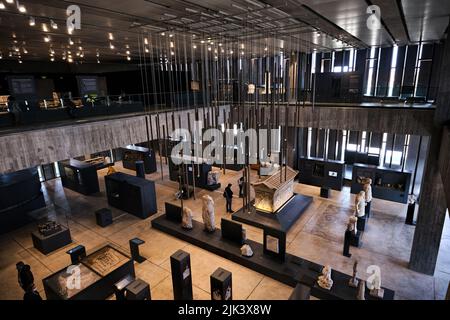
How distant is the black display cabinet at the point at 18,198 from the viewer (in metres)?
11.2

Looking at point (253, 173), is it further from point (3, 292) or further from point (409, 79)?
Result: point (3, 292)

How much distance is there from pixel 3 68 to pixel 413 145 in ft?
80.5

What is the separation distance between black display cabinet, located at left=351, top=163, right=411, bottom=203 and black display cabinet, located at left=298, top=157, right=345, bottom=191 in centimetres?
75

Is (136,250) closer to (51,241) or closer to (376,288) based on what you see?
(51,241)

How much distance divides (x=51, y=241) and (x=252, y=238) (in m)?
7.61

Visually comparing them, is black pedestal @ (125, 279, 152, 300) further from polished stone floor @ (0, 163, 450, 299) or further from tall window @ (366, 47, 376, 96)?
tall window @ (366, 47, 376, 96)

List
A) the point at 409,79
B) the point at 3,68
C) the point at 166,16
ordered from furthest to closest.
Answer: the point at 3,68
the point at 409,79
the point at 166,16

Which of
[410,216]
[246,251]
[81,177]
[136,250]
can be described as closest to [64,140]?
[136,250]

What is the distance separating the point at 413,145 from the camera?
14.3m

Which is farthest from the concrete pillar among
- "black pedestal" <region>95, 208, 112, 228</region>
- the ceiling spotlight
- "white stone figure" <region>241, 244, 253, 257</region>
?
"black pedestal" <region>95, 208, 112, 228</region>

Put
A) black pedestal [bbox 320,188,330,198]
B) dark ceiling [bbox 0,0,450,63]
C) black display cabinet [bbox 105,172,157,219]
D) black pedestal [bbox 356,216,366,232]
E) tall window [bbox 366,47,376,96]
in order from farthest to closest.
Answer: tall window [bbox 366,47,376,96] → black pedestal [bbox 320,188,330,198] → black display cabinet [bbox 105,172,157,219] → black pedestal [bbox 356,216,366,232] → dark ceiling [bbox 0,0,450,63]

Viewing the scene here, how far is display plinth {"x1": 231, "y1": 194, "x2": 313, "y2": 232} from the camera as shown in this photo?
1095cm
